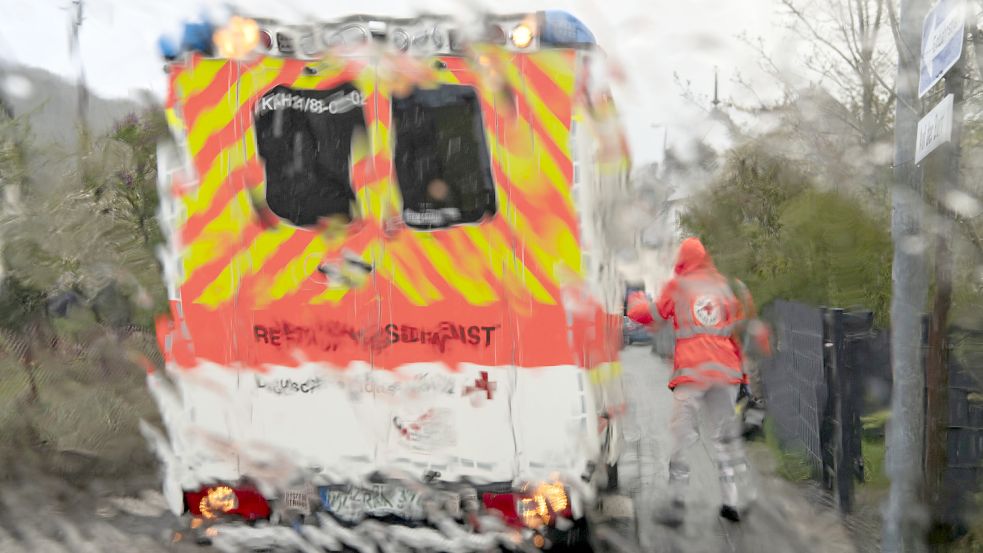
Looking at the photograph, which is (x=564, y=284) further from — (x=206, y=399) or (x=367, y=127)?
(x=206, y=399)

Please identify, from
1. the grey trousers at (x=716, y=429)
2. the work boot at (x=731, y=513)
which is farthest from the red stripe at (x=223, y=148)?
the work boot at (x=731, y=513)

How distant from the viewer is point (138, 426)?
7.12 m

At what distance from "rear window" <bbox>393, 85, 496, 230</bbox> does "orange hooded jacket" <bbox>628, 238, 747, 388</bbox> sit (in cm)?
213

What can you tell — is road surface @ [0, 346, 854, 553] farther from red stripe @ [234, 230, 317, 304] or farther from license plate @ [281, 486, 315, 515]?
red stripe @ [234, 230, 317, 304]

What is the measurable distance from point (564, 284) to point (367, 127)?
46.4 inches

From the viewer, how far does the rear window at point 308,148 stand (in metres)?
4.27

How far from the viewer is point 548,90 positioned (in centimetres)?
413

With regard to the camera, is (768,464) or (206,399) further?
(768,464)

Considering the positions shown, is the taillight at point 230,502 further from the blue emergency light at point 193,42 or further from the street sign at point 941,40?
the street sign at point 941,40

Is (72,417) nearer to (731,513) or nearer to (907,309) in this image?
(731,513)

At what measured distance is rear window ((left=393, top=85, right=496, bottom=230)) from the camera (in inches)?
165

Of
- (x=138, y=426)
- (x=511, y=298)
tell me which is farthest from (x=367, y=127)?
(x=138, y=426)

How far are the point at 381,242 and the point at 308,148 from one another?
0.57 meters

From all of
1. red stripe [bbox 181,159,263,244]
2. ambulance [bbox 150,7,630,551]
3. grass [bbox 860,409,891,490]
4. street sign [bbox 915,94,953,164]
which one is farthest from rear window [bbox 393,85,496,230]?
grass [bbox 860,409,891,490]
